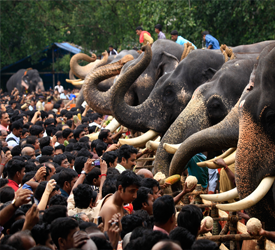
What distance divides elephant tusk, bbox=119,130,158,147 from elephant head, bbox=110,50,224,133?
9 centimetres

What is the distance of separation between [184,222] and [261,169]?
78cm

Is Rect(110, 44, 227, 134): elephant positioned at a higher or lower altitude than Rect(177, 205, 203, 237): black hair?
lower

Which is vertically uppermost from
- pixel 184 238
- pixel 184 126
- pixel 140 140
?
pixel 184 238

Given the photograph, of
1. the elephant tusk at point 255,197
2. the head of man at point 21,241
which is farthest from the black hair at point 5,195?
the elephant tusk at point 255,197

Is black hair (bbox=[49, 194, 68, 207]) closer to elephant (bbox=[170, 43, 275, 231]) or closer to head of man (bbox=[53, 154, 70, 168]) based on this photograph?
elephant (bbox=[170, 43, 275, 231])

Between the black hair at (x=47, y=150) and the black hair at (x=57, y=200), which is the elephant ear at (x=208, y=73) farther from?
the black hair at (x=57, y=200)

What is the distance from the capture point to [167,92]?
5.91 m

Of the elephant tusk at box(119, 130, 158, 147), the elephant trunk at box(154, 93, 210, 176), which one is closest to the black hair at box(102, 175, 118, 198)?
the elephant trunk at box(154, 93, 210, 176)

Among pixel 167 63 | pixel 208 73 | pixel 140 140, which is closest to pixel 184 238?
pixel 140 140

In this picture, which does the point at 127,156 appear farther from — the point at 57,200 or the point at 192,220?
the point at 192,220

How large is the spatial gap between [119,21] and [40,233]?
17.1 meters

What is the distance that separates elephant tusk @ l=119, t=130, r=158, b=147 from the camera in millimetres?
5703

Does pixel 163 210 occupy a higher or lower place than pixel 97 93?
higher

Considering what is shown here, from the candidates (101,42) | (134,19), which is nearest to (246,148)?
(134,19)
